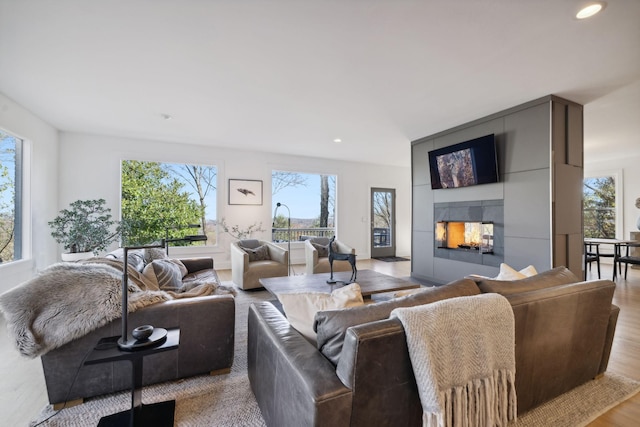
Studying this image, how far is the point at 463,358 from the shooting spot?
3.78 feet

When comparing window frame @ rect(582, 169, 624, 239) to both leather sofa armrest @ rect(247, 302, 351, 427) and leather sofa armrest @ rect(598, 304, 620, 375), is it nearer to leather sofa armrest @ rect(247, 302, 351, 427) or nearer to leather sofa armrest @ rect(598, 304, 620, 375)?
leather sofa armrest @ rect(598, 304, 620, 375)

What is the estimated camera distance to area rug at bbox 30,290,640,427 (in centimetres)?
159

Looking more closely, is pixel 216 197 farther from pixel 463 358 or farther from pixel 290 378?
pixel 463 358

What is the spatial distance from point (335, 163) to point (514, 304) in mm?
5913

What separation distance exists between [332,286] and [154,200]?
167 inches

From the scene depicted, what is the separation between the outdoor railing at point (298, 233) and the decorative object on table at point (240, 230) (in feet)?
1.28

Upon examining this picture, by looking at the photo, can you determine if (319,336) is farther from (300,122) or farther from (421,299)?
(300,122)

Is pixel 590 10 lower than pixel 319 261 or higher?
higher

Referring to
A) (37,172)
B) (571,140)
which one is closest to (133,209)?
(37,172)

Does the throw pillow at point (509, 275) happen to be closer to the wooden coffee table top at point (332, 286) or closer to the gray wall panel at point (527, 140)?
the wooden coffee table top at point (332, 286)

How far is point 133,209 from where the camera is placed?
5.34 meters

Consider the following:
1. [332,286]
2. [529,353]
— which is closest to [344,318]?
[529,353]

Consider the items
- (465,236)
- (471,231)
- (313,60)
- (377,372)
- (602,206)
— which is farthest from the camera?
(602,206)

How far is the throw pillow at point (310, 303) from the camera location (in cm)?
147
